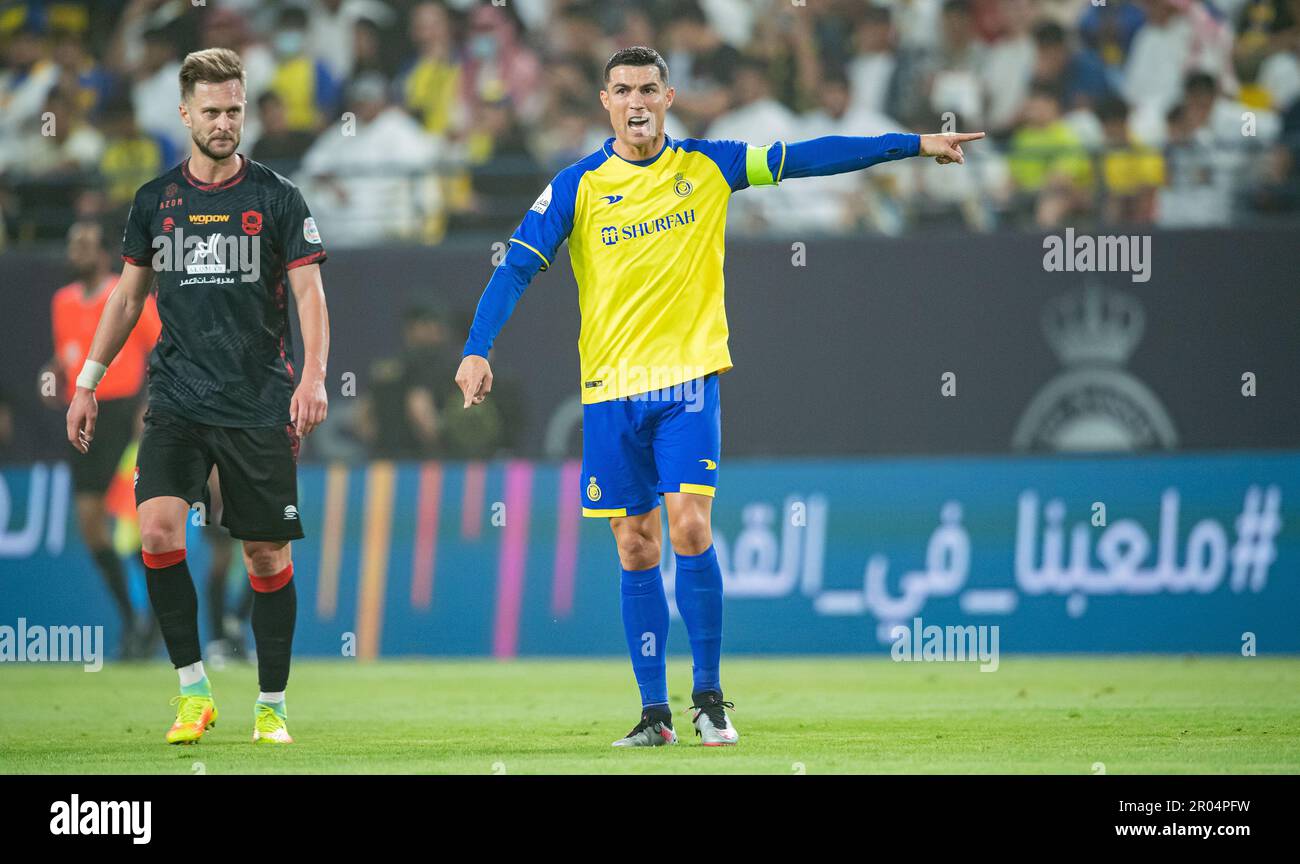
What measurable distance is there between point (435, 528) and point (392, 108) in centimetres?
446

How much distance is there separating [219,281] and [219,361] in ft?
1.08

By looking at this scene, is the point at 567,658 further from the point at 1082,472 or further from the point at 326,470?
the point at 1082,472

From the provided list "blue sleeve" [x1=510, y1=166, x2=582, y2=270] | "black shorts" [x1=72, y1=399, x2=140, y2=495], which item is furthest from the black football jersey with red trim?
"black shorts" [x1=72, y1=399, x2=140, y2=495]

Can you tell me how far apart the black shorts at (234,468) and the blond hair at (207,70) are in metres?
1.36

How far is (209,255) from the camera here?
7605 millimetres

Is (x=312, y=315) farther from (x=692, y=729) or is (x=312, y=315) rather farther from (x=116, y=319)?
(x=692, y=729)

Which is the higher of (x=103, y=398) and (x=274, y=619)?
(x=103, y=398)

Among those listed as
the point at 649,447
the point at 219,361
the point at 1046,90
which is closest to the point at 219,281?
the point at 219,361

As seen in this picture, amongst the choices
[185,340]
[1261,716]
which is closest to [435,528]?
[185,340]

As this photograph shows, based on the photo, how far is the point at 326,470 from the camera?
13445 millimetres

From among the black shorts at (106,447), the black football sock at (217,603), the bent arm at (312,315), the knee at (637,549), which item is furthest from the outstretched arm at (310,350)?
the black shorts at (106,447)

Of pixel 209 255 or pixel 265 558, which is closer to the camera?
pixel 209 255

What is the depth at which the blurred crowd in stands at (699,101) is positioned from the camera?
14.6 metres

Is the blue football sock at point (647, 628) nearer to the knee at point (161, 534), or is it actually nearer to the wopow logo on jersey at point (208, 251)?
the knee at point (161, 534)
